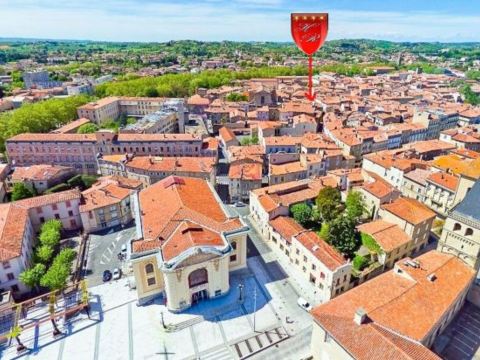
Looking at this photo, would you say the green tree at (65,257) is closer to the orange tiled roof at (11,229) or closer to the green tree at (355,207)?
the orange tiled roof at (11,229)

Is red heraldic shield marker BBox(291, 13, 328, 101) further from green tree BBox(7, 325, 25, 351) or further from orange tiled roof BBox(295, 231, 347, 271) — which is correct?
green tree BBox(7, 325, 25, 351)

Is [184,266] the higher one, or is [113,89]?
[113,89]

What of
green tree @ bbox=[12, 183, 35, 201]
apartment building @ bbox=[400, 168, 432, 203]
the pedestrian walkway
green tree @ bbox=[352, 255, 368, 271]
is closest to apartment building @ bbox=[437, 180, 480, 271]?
green tree @ bbox=[352, 255, 368, 271]

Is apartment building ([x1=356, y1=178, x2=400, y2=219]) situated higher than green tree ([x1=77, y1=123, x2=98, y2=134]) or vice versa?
green tree ([x1=77, y1=123, x2=98, y2=134])

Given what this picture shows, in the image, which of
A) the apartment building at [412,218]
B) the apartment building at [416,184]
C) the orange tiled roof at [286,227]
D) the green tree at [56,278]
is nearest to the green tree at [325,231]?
the orange tiled roof at [286,227]

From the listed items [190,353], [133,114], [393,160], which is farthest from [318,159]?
[133,114]

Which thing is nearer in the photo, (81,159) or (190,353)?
(190,353)

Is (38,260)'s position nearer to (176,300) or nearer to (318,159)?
(176,300)
